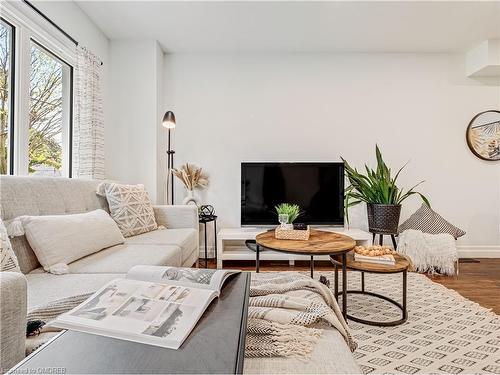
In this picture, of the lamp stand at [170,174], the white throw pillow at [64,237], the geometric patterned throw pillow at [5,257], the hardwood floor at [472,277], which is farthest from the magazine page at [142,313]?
the lamp stand at [170,174]

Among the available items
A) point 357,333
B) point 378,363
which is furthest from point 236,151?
point 378,363

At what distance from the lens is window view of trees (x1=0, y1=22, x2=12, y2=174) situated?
6.33ft

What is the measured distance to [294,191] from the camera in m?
3.12

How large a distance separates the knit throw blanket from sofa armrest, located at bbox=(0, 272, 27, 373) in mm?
78

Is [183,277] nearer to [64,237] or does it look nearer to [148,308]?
[148,308]

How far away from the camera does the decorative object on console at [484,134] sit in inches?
133

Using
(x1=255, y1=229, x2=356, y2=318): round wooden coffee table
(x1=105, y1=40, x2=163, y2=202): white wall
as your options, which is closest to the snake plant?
(x1=255, y1=229, x2=356, y2=318): round wooden coffee table

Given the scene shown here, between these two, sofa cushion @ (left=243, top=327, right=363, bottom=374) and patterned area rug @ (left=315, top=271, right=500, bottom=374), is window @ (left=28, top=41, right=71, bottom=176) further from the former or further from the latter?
patterned area rug @ (left=315, top=271, right=500, bottom=374)

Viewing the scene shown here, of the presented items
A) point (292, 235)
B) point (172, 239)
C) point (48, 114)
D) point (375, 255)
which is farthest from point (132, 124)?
point (375, 255)

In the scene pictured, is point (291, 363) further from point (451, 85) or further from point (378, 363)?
point (451, 85)

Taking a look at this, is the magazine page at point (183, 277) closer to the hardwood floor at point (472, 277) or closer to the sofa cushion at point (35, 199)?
the sofa cushion at point (35, 199)

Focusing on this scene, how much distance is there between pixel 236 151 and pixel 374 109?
178cm

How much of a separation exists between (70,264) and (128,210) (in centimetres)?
80

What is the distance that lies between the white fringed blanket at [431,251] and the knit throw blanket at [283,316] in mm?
2177
